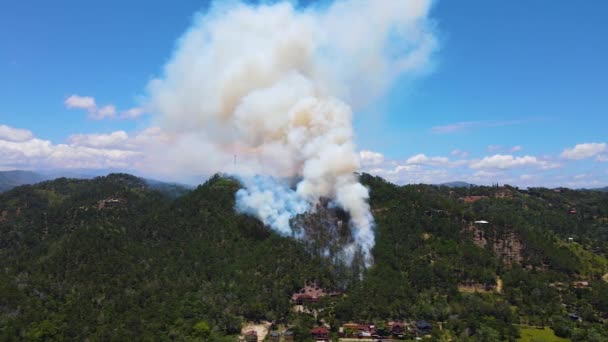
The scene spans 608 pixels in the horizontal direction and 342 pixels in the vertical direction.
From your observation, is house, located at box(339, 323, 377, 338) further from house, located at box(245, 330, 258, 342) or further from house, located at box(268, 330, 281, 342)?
house, located at box(245, 330, 258, 342)

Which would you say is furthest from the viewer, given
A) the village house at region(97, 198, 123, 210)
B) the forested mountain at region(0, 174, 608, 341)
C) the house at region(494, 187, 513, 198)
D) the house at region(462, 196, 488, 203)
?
the house at region(494, 187, 513, 198)

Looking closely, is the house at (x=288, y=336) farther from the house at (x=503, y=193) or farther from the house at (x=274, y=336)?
the house at (x=503, y=193)

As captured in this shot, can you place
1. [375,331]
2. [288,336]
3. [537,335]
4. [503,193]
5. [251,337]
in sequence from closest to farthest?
[251,337] < [288,336] < [537,335] < [375,331] < [503,193]

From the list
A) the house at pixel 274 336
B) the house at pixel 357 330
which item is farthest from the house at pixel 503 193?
the house at pixel 274 336

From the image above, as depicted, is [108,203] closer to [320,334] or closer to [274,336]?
[274,336]

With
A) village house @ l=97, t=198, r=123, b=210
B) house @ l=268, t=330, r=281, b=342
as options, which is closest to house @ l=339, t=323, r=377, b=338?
house @ l=268, t=330, r=281, b=342

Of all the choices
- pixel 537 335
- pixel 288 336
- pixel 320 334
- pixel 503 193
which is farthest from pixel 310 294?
pixel 503 193

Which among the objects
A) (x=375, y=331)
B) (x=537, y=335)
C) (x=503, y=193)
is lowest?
(x=375, y=331)
